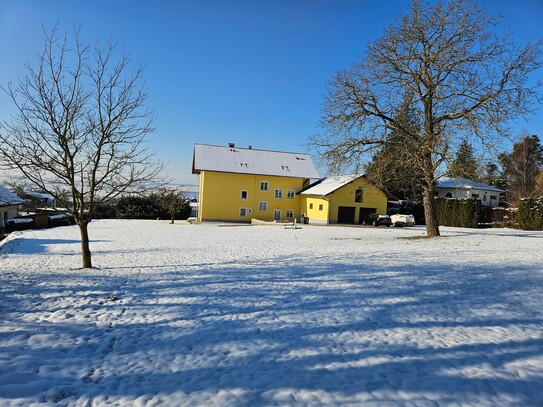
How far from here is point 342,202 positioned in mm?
43562

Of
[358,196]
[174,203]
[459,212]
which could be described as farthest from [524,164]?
[174,203]

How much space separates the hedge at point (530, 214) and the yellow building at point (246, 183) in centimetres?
2245

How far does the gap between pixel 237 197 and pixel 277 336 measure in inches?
1557

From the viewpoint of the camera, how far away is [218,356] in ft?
16.6

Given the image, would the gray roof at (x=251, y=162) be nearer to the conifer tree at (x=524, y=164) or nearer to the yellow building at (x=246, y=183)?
the yellow building at (x=246, y=183)

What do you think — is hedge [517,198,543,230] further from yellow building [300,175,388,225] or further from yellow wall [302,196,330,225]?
yellow wall [302,196,330,225]

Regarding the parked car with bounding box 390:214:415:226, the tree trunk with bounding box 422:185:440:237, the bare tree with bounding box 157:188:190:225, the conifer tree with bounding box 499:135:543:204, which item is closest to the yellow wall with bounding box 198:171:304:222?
the bare tree with bounding box 157:188:190:225

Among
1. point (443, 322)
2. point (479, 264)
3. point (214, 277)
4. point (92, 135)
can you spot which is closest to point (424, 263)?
point (479, 264)

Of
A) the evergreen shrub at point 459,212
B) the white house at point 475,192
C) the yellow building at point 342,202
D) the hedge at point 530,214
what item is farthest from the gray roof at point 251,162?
the hedge at point 530,214

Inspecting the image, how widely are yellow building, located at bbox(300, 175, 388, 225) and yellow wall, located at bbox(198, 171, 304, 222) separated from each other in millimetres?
2783

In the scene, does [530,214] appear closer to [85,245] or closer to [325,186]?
[325,186]

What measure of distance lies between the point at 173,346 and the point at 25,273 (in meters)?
7.87

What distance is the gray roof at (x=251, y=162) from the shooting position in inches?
1768

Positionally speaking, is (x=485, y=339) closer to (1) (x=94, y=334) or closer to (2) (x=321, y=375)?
(2) (x=321, y=375)
